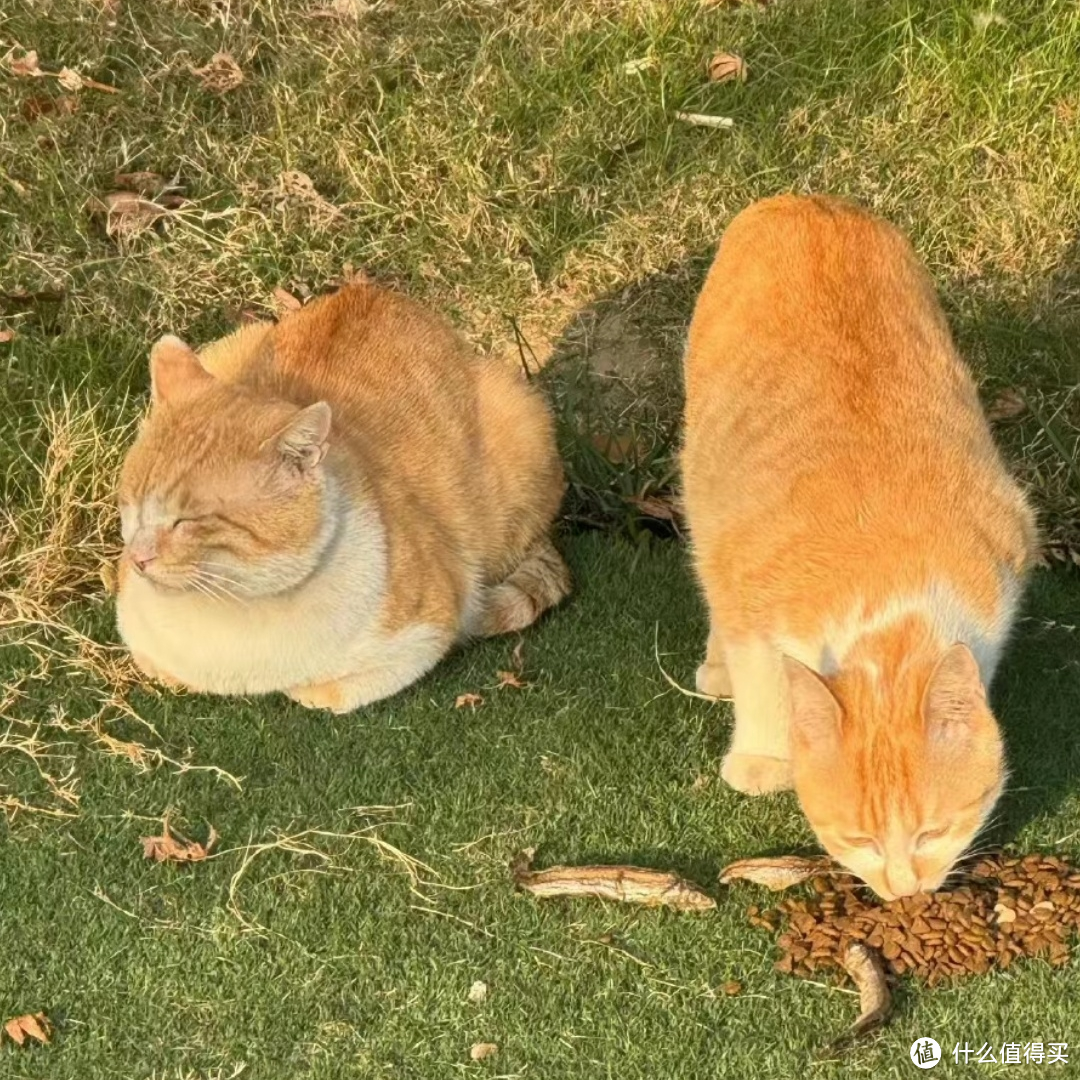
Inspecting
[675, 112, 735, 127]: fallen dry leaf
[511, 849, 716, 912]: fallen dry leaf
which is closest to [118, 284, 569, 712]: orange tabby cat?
[511, 849, 716, 912]: fallen dry leaf

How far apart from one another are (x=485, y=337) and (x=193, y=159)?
1.39 meters

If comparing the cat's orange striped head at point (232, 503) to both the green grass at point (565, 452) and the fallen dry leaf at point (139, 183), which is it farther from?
the fallen dry leaf at point (139, 183)

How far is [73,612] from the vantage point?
14.0 ft

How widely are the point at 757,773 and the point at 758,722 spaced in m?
0.13

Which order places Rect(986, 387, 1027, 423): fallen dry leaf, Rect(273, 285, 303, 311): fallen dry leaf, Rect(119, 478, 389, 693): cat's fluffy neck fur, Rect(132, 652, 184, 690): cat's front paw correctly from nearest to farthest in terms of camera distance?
Rect(119, 478, 389, 693): cat's fluffy neck fur → Rect(132, 652, 184, 690): cat's front paw → Rect(986, 387, 1027, 423): fallen dry leaf → Rect(273, 285, 303, 311): fallen dry leaf

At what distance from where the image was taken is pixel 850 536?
10.5ft

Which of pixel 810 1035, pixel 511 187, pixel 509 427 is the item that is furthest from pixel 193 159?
pixel 810 1035

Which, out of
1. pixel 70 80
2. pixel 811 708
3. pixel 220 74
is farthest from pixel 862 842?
pixel 70 80

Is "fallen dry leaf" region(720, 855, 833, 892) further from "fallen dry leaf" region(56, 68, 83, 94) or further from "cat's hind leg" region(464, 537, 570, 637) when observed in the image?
"fallen dry leaf" region(56, 68, 83, 94)

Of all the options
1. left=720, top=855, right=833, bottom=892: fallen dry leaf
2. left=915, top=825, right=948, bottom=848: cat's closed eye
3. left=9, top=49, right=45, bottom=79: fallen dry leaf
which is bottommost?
left=720, top=855, right=833, bottom=892: fallen dry leaf

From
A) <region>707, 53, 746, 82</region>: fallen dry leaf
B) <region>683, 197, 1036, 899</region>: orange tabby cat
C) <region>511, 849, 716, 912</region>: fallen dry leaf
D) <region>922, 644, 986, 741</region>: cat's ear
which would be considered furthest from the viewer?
<region>707, 53, 746, 82</region>: fallen dry leaf

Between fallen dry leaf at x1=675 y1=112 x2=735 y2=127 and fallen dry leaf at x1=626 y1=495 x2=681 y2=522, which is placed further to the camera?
fallen dry leaf at x1=675 y1=112 x2=735 y2=127

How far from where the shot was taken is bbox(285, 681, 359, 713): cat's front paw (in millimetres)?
3818

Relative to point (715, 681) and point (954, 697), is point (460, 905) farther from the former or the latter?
point (954, 697)
